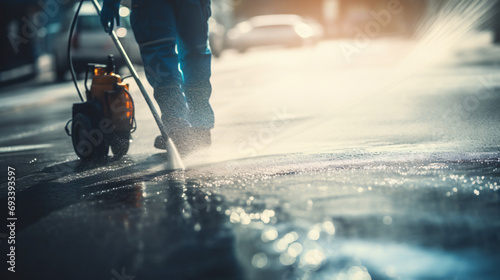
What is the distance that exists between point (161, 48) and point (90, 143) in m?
0.70

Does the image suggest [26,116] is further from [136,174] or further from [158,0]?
[136,174]

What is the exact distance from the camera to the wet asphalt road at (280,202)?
8.20 ft

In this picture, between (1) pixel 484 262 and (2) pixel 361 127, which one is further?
(2) pixel 361 127

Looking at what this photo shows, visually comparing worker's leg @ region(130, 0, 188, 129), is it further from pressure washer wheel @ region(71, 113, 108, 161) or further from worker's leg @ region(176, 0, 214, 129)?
pressure washer wheel @ region(71, 113, 108, 161)

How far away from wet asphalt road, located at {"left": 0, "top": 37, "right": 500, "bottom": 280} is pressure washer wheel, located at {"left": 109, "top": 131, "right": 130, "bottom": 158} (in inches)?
4.1

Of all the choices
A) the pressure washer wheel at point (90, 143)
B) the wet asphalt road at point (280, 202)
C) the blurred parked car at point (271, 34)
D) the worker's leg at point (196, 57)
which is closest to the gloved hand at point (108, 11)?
the worker's leg at point (196, 57)

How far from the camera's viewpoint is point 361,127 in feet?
19.6

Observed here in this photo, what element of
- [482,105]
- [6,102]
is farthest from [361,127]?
[6,102]

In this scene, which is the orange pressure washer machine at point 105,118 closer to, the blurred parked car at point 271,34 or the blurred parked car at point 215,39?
the blurred parked car at point 215,39

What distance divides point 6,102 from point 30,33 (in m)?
17.1

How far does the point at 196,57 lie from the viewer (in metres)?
5.42

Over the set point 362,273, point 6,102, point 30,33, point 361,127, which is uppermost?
point 30,33

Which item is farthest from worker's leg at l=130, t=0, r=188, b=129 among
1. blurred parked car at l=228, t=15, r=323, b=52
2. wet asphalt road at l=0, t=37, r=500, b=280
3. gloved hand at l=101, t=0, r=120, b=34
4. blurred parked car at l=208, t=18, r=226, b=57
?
blurred parked car at l=228, t=15, r=323, b=52

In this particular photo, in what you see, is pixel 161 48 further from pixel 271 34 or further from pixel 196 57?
pixel 271 34
